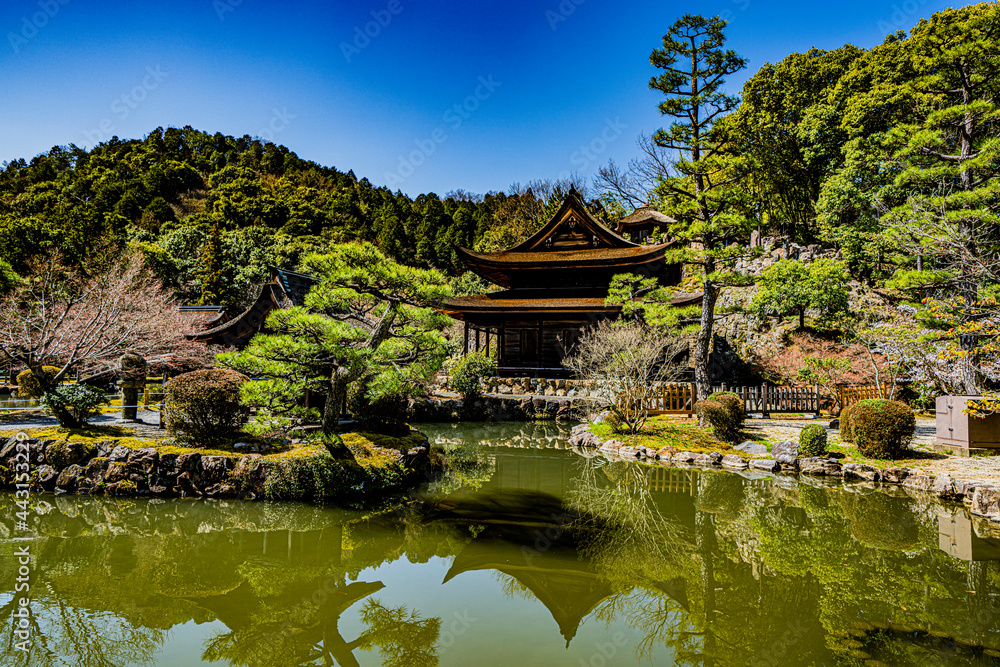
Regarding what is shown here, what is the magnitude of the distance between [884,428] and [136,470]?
1492 centimetres

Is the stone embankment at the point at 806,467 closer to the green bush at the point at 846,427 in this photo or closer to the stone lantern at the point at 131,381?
the green bush at the point at 846,427

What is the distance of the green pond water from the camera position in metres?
4.41

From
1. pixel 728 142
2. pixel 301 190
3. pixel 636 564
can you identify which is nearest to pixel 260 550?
pixel 636 564

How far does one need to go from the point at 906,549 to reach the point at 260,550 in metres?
8.49

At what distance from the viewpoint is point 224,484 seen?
8.77 m

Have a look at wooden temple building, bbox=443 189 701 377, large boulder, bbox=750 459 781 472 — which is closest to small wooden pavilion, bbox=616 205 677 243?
wooden temple building, bbox=443 189 701 377

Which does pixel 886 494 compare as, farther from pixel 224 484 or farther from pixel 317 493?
pixel 224 484

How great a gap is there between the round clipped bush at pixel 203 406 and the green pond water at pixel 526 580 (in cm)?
136

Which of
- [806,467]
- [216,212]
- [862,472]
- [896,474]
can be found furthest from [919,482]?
[216,212]

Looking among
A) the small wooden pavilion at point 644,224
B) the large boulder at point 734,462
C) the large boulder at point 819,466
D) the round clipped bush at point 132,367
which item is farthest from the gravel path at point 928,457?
the small wooden pavilion at point 644,224

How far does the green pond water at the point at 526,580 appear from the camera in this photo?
4.41 m

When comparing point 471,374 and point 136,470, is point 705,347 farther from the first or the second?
point 136,470

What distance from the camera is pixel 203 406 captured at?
9.23m

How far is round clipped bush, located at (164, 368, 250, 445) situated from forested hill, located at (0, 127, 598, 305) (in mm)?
21733
